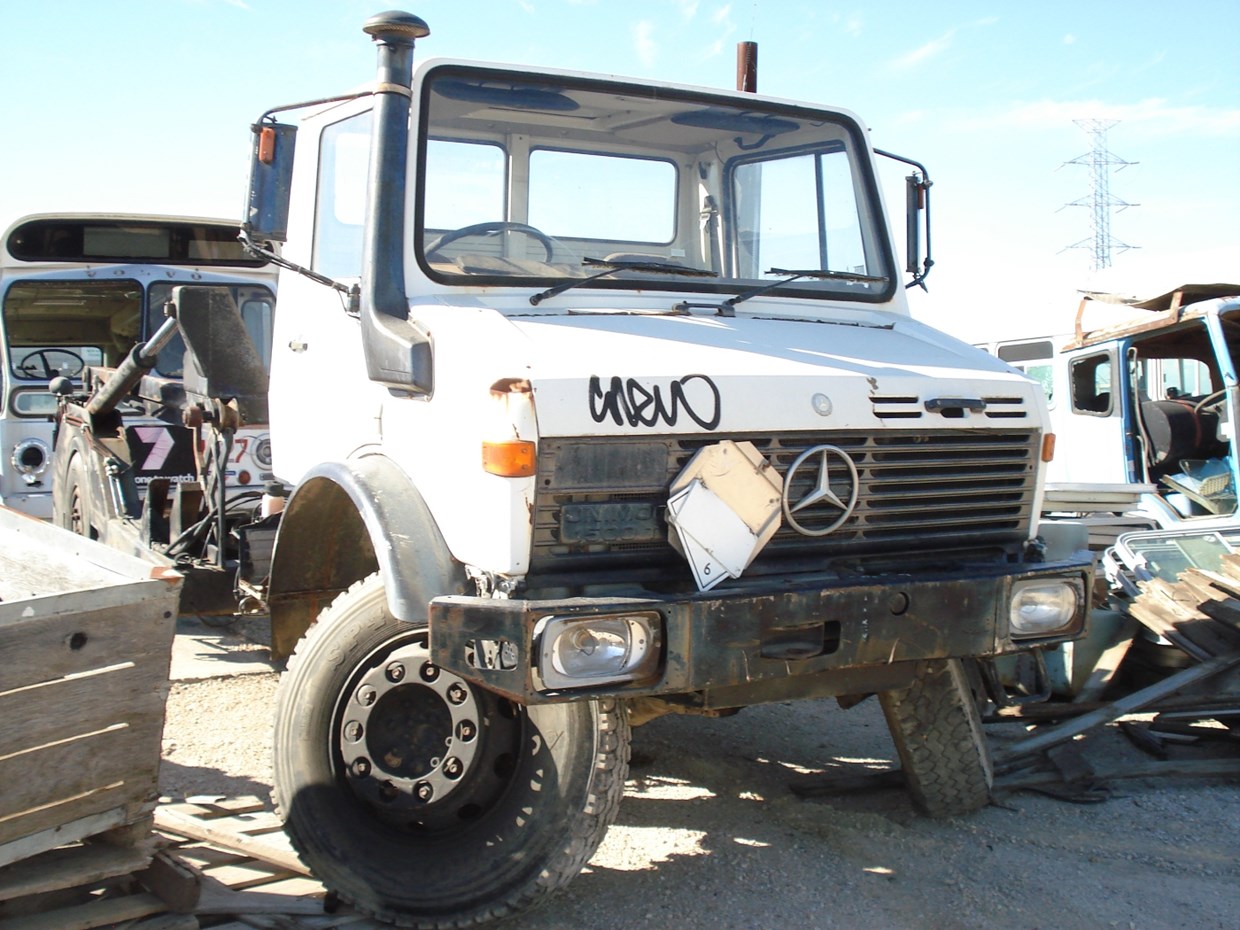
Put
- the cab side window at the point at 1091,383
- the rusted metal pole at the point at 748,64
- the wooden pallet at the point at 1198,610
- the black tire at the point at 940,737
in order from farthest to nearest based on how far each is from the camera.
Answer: the cab side window at the point at 1091,383 < the rusted metal pole at the point at 748,64 < the wooden pallet at the point at 1198,610 < the black tire at the point at 940,737

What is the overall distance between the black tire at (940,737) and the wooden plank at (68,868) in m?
2.37

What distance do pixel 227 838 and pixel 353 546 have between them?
1040mm

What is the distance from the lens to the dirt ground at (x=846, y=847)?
334 centimetres

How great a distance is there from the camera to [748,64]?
19.7 ft

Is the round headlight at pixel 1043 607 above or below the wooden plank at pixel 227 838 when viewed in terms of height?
above

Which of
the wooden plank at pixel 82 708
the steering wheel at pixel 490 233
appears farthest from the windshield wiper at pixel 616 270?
the wooden plank at pixel 82 708

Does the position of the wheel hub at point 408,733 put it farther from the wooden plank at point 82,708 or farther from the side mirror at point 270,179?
the side mirror at point 270,179

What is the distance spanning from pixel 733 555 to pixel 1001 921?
1356 mm

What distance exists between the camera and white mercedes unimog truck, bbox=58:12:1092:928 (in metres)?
2.91

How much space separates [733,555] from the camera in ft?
9.96

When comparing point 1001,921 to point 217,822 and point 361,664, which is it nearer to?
point 361,664

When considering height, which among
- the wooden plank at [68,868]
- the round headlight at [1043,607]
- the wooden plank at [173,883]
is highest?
the round headlight at [1043,607]

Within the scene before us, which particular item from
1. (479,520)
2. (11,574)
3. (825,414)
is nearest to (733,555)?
(825,414)

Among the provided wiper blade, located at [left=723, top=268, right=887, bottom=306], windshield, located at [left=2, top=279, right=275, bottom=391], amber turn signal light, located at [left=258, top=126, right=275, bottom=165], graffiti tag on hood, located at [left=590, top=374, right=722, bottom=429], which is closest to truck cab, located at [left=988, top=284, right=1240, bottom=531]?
wiper blade, located at [left=723, top=268, right=887, bottom=306]
